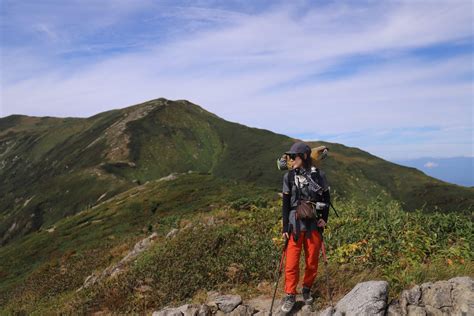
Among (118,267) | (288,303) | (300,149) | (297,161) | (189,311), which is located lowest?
(118,267)

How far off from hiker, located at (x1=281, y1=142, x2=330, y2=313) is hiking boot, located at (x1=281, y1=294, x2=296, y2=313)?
0.07ft

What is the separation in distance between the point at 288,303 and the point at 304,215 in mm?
2099

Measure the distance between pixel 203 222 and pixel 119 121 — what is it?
165933mm

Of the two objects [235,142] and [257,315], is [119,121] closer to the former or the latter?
[235,142]

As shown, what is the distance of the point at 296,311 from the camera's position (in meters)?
9.30

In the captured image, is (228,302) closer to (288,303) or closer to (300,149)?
(288,303)

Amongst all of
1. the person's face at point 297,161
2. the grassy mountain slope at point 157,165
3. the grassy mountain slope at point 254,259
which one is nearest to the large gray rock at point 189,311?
the grassy mountain slope at point 254,259

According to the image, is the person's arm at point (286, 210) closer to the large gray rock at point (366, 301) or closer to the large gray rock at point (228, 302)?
the large gray rock at point (366, 301)

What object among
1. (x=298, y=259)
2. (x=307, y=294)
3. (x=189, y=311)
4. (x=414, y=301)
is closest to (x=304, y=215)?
(x=298, y=259)

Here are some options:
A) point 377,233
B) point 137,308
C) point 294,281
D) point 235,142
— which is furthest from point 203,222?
point 235,142

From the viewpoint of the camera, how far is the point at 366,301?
7.93 m

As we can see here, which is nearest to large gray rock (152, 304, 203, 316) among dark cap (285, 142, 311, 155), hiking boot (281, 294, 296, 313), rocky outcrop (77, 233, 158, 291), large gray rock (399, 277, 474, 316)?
hiking boot (281, 294, 296, 313)

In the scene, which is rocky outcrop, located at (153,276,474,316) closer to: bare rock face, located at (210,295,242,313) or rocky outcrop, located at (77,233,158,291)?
bare rock face, located at (210,295,242,313)

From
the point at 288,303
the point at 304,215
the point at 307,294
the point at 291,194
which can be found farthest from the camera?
the point at 291,194
